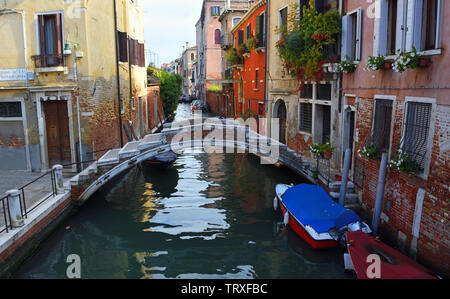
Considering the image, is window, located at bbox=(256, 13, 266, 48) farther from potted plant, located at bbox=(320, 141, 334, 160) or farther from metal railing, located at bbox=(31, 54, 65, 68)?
metal railing, located at bbox=(31, 54, 65, 68)

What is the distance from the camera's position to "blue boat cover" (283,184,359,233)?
22.2 ft

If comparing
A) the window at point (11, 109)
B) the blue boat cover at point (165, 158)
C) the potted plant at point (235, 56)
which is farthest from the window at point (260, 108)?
the window at point (11, 109)

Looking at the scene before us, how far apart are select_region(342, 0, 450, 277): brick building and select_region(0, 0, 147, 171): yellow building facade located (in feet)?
22.2

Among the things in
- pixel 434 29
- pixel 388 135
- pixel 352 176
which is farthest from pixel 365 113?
pixel 434 29

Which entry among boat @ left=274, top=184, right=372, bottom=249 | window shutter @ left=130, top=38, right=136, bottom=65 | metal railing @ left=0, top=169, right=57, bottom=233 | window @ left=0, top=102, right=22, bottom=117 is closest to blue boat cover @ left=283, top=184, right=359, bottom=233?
boat @ left=274, top=184, right=372, bottom=249

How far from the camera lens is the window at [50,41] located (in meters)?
9.71

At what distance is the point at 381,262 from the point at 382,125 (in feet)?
9.18

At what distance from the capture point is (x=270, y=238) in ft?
24.7

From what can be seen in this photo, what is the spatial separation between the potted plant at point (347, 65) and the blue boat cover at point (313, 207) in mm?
2683
